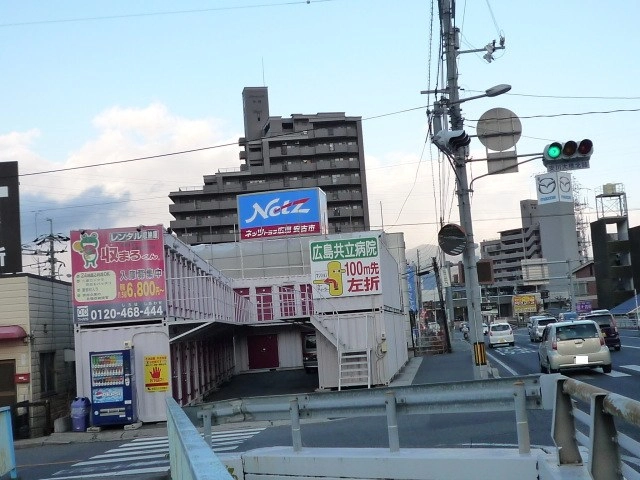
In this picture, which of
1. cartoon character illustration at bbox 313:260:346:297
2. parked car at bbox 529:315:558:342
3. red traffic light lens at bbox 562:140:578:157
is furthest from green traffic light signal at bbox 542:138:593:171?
parked car at bbox 529:315:558:342

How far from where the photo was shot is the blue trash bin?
24.6 m

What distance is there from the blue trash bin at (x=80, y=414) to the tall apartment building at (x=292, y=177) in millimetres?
70292

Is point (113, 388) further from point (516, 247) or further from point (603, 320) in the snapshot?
point (516, 247)

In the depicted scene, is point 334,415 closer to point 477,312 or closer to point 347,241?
point 477,312

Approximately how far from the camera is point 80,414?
2458cm

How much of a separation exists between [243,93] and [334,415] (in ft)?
325

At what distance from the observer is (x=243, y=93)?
106m

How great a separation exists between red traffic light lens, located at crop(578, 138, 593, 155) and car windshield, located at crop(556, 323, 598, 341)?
9679mm

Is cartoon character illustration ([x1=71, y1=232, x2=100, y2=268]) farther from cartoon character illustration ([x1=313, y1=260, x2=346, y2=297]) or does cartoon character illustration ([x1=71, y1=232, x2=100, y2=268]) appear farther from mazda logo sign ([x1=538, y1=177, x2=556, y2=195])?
mazda logo sign ([x1=538, y1=177, x2=556, y2=195])

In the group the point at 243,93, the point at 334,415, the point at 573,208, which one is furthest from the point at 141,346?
the point at 573,208

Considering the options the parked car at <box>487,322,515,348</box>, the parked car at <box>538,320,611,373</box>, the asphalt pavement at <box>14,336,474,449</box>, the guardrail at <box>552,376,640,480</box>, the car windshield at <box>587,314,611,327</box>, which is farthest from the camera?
the parked car at <box>487,322,515,348</box>

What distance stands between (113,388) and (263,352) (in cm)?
2293

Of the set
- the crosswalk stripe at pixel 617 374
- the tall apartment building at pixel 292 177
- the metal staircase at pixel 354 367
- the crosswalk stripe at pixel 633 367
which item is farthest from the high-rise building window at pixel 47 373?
the tall apartment building at pixel 292 177

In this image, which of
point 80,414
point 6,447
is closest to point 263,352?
point 80,414
